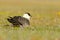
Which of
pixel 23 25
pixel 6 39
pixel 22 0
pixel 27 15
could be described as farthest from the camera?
pixel 22 0

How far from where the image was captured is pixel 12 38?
11719mm

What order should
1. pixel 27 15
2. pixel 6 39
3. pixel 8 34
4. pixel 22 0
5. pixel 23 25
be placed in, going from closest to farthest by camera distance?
1. pixel 6 39
2. pixel 8 34
3. pixel 23 25
4. pixel 27 15
5. pixel 22 0

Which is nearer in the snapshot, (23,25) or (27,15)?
(23,25)

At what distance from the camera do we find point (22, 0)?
56375 mm

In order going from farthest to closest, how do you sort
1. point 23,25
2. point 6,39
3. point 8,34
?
point 23,25
point 8,34
point 6,39

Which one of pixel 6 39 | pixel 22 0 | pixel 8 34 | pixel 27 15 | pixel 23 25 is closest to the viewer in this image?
pixel 6 39

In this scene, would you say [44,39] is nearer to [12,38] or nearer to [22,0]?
[12,38]

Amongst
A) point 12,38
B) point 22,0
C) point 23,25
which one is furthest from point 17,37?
point 22,0

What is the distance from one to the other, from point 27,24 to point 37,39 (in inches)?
234

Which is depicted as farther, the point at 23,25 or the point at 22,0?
the point at 22,0

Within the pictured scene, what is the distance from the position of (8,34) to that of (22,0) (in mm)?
43908

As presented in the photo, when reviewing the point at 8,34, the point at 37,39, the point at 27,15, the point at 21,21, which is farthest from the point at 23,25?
the point at 37,39

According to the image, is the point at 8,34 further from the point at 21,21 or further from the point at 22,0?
the point at 22,0

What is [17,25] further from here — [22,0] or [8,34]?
[22,0]
